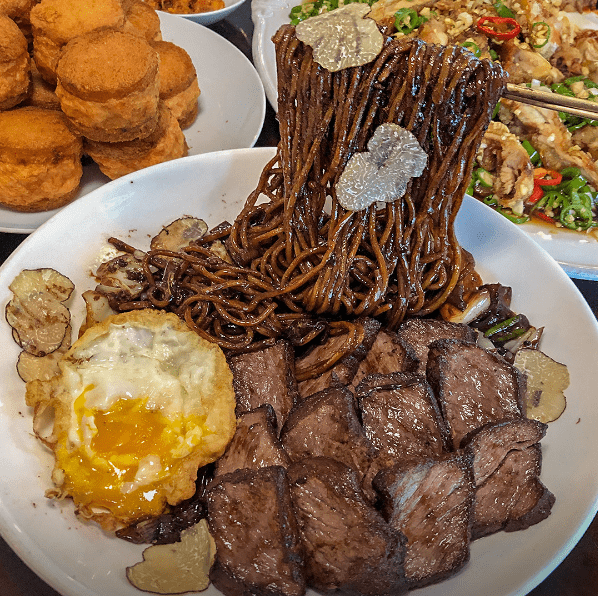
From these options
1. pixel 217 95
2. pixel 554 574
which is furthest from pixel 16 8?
pixel 554 574

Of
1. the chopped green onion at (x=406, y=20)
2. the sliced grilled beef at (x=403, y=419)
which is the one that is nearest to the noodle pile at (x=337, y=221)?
the sliced grilled beef at (x=403, y=419)

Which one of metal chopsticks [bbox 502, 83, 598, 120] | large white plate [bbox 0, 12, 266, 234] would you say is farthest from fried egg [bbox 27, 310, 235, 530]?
metal chopsticks [bbox 502, 83, 598, 120]

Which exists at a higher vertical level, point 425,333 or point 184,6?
point 184,6

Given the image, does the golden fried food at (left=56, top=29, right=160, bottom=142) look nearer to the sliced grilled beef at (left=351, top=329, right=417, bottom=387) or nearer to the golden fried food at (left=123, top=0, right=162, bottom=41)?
the golden fried food at (left=123, top=0, right=162, bottom=41)

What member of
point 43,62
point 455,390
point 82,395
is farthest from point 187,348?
point 43,62

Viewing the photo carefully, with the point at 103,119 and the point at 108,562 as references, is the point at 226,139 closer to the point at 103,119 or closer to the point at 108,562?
the point at 103,119

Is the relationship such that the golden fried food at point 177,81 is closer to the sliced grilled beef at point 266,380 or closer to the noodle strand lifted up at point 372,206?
the noodle strand lifted up at point 372,206

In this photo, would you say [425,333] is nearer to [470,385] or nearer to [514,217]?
[470,385]
